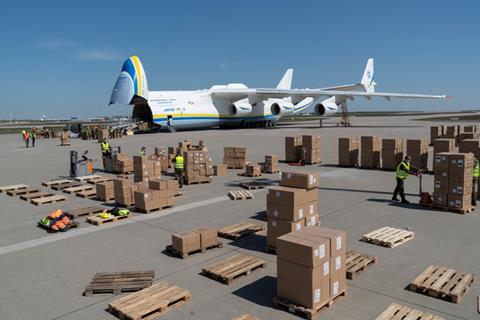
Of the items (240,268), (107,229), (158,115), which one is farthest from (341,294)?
(158,115)

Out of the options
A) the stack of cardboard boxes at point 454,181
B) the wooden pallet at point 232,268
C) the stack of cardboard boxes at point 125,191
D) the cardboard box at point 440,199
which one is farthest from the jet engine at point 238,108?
the wooden pallet at point 232,268

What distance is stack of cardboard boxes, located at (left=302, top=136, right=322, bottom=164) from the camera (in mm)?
20859

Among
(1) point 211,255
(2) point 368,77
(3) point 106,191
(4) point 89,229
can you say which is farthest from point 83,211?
(2) point 368,77

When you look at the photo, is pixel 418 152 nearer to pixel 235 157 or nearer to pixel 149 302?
pixel 235 157

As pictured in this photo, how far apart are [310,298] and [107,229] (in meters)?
6.33

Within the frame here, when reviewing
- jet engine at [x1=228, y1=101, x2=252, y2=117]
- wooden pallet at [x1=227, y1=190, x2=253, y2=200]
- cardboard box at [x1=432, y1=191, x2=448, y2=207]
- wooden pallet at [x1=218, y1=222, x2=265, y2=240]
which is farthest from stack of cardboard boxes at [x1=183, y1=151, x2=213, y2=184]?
jet engine at [x1=228, y1=101, x2=252, y2=117]

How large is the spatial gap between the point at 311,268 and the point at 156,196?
7.03 meters

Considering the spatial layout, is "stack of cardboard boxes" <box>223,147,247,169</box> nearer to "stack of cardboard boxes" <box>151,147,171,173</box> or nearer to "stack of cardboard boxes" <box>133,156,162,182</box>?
"stack of cardboard boxes" <box>151,147,171,173</box>

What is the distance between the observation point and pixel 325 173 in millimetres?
17969

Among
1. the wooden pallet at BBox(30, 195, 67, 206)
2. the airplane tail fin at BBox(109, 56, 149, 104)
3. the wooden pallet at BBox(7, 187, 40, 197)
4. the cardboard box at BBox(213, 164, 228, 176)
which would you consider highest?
the airplane tail fin at BBox(109, 56, 149, 104)

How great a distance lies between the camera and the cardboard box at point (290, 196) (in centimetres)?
807

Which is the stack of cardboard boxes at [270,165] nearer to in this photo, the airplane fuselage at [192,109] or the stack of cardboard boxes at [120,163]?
the stack of cardboard boxes at [120,163]

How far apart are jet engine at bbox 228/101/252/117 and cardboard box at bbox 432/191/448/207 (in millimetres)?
35701

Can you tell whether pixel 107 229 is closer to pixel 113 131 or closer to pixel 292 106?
pixel 113 131
